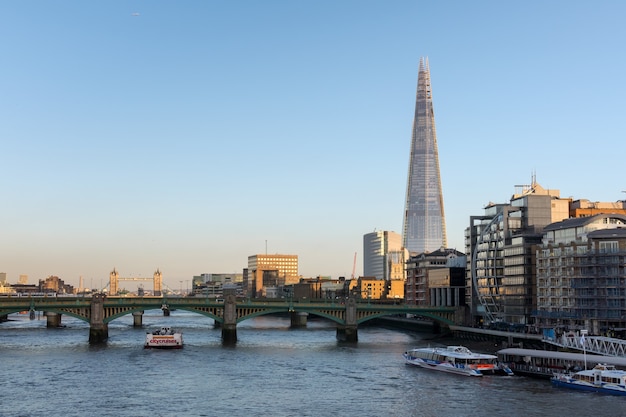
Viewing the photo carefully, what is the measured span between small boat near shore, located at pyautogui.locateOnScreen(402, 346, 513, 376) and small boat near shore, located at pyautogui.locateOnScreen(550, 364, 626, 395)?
11989 millimetres

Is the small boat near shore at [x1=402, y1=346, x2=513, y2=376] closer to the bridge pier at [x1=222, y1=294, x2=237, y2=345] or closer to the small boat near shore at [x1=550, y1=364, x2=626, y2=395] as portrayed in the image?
the small boat near shore at [x1=550, y1=364, x2=626, y2=395]

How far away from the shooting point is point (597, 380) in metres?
94.9

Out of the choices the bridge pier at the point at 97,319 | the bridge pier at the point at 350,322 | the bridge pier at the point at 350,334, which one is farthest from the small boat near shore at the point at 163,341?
the bridge pier at the point at 350,322

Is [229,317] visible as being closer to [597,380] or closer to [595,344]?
[595,344]

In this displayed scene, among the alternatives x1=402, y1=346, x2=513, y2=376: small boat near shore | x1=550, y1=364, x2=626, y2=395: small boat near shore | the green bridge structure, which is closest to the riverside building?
A: x1=402, y1=346, x2=513, y2=376: small boat near shore

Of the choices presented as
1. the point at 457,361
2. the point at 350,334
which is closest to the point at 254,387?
the point at 457,361

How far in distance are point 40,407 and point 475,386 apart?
5415cm

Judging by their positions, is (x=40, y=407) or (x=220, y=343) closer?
(x=40, y=407)

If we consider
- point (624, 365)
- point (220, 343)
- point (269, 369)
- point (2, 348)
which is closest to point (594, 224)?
point (624, 365)

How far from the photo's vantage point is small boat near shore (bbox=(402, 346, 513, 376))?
11094cm

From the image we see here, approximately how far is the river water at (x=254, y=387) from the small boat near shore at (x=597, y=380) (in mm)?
2163

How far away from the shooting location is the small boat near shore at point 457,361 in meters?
111

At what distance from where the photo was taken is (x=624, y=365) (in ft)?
333

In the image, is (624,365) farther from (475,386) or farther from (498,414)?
(498,414)
